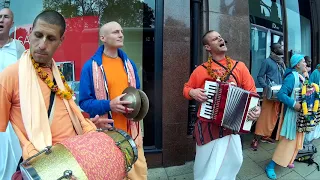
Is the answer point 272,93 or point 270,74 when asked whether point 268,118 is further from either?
point 270,74

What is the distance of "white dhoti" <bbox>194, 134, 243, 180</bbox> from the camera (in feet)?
10.2

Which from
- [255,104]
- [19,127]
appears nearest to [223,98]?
[255,104]

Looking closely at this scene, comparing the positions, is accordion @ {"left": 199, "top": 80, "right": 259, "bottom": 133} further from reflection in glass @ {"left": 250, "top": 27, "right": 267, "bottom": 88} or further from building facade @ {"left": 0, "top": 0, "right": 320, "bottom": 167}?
reflection in glass @ {"left": 250, "top": 27, "right": 267, "bottom": 88}

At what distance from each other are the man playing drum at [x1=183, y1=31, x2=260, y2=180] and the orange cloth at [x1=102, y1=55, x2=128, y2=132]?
91cm

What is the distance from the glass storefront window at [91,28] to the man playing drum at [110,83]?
180 centimetres

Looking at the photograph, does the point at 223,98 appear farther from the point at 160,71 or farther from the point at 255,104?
the point at 160,71

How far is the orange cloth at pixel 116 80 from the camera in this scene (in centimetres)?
257

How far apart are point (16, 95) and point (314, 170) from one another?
4.81 m

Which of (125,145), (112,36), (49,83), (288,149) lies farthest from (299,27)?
(49,83)

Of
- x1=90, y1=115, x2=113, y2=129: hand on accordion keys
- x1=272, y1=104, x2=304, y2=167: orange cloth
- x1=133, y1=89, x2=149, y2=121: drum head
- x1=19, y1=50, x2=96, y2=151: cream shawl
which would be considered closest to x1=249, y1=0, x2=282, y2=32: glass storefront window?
x1=272, y1=104, x2=304, y2=167: orange cloth

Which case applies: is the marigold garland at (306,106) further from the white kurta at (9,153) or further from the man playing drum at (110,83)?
the white kurta at (9,153)

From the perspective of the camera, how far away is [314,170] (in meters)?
4.50

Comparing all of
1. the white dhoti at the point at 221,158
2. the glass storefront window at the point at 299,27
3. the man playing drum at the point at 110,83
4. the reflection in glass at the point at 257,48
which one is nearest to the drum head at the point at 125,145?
the man playing drum at the point at 110,83

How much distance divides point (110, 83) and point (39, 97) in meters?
0.97
